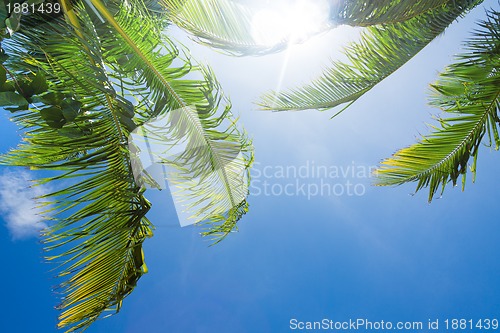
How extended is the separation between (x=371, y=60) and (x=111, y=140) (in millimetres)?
2597

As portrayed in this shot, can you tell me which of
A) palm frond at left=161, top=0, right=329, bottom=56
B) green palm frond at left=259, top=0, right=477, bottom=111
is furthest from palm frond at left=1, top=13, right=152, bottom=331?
green palm frond at left=259, top=0, right=477, bottom=111

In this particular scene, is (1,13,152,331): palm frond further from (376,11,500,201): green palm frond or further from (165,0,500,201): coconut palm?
(376,11,500,201): green palm frond

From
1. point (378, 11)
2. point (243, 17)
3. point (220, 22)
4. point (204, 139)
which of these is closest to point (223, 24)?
point (220, 22)

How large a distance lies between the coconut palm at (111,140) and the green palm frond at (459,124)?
70.9 inches

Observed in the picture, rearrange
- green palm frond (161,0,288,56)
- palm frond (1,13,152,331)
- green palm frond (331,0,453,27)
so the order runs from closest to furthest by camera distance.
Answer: palm frond (1,13,152,331) → green palm frond (161,0,288,56) → green palm frond (331,0,453,27)

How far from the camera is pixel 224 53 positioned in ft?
14.1

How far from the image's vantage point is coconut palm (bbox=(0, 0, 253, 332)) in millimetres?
3436

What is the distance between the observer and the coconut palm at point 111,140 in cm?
344

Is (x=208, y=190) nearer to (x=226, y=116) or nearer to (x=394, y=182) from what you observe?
(x=226, y=116)


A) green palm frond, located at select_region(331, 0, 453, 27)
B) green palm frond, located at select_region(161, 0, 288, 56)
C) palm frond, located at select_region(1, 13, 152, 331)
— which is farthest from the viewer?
green palm frond, located at select_region(331, 0, 453, 27)

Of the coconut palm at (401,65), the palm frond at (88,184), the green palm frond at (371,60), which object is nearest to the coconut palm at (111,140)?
the palm frond at (88,184)

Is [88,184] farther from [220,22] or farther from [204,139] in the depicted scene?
[220,22]

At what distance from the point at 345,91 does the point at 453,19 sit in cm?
115

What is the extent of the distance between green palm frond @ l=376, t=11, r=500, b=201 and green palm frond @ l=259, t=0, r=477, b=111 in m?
0.36
